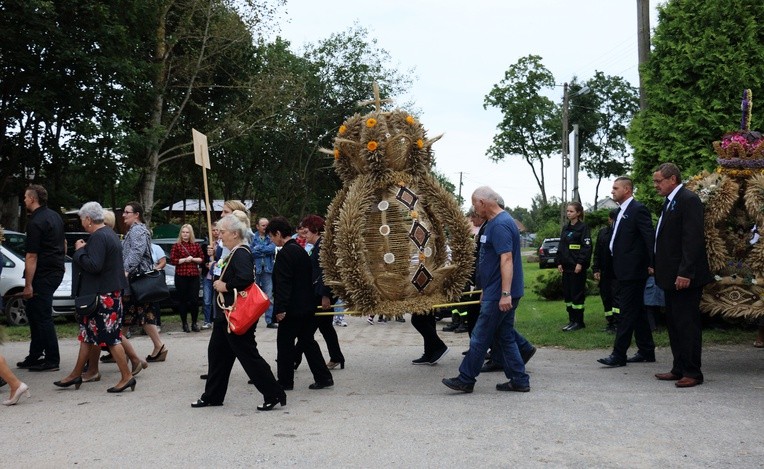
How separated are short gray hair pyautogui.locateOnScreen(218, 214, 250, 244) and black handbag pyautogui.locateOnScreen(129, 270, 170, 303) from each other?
8.41 feet

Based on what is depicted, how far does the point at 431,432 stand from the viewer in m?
6.00

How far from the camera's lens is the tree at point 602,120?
201ft

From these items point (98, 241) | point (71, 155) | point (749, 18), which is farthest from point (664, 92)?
point (71, 155)

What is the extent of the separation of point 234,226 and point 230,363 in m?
1.26

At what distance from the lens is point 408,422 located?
20.8 feet

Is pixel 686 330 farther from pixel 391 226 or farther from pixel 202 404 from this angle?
pixel 202 404

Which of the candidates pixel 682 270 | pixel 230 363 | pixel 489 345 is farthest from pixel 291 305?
pixel 682 270

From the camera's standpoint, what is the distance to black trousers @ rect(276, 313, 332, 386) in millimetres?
7844

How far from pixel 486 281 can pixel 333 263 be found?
164 centimetres

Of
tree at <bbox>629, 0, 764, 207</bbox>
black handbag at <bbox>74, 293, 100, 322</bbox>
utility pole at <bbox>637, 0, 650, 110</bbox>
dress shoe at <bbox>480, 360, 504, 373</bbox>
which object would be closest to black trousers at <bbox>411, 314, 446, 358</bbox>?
dress shoe at <bbox>480, 360, 504, 373</bbox>

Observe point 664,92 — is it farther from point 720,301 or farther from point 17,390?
point 17,390

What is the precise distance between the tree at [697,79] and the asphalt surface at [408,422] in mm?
3468

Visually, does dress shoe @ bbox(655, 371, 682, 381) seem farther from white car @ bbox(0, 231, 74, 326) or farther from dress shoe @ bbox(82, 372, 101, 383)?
white car @ bbox(0, 231, 74, 326)

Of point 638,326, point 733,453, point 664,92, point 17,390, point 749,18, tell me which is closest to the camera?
point 733,453
